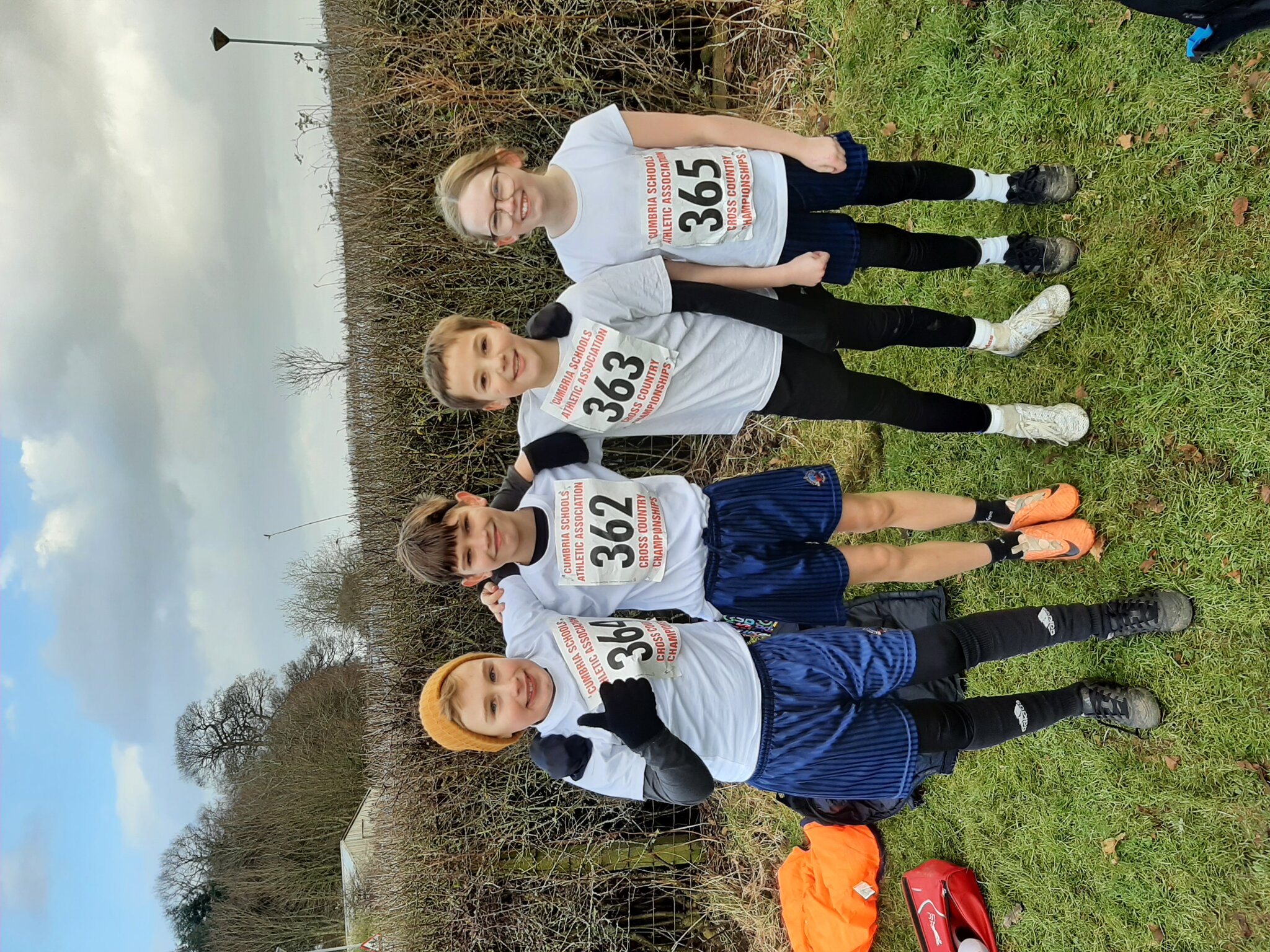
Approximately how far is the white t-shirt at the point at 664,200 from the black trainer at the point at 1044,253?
42.9 inches

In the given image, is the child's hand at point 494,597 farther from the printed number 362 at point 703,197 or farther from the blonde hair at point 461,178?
the printed number 362 at point 703,197

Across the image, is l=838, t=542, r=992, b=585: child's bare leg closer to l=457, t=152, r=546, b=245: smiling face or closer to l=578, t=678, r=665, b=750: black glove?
l=578, t=678, r=665, b=750: black glove

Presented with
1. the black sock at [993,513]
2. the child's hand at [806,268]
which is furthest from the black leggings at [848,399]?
the black sock at [993,513]

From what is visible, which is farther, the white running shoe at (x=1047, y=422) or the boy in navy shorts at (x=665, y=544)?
the white running shoe at (x=1047, y=422)

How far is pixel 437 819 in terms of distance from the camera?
5.01m

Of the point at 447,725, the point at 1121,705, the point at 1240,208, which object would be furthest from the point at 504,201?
the point at 1121,705

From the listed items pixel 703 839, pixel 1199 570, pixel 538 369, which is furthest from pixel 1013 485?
pixel 703 839

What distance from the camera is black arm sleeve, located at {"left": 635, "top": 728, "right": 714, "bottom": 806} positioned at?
6.34 feet

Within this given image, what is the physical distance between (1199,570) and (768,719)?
1.49 meters

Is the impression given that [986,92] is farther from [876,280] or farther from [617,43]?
[617,43]

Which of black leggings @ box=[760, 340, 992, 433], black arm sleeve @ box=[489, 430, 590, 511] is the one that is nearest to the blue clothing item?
black leggings @ box=[760, 340, 992, 433]

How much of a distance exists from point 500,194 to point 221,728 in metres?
13.2

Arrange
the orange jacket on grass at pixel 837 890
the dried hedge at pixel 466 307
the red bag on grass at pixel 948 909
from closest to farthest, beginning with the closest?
1. the red bag on grass at pixel 948 909
2. the orange jacket on grass at pixel 837 890
3. the dried hedge at pixel 466 307

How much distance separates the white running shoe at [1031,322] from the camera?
2.75 meters
